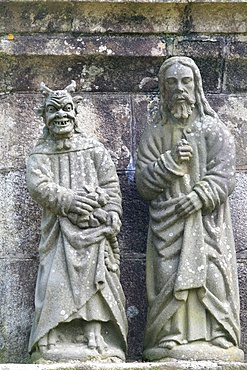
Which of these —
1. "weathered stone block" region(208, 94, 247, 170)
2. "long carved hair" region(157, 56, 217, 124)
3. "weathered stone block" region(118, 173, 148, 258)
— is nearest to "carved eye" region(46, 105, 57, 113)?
"long carved hair" region(157, 56, 217, 124)

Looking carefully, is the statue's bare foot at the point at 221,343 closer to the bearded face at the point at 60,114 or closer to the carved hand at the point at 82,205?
the carved hand at the point at 82,205

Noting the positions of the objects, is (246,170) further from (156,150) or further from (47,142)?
(47,142)

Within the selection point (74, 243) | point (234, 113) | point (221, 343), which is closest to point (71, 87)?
point (74, 243)

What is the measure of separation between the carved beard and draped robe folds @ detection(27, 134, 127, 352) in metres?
0.52

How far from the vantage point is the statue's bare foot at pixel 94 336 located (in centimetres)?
707

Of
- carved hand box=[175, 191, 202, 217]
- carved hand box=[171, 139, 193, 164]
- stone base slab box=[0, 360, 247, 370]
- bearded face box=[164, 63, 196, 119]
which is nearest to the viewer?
stone base slab box=[0, 360, 247, 370]

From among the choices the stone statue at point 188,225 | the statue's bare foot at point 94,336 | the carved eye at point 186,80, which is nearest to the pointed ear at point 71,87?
the stone statue at point 188,225

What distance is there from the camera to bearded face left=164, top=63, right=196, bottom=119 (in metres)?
7.56

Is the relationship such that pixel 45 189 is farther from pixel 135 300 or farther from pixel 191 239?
pixel 135 300

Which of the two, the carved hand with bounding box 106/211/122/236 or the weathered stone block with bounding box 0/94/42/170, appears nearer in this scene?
the carved hand with bounding box 106/211/122/236

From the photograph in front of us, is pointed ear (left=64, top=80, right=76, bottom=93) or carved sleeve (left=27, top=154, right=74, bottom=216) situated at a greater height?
pointed ear (left=64, top=80, right=76, bottom=93)

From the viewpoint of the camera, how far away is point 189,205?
734 cm

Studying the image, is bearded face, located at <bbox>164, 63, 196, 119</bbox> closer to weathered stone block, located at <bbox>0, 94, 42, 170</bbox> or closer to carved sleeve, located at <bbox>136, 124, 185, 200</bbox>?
carved sleeve, located at <bbox>136, 124, 185, 200</bbox>

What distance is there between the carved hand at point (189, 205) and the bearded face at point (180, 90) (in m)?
0.56
